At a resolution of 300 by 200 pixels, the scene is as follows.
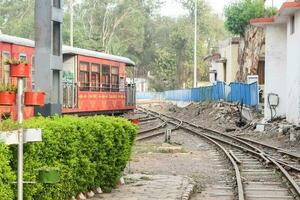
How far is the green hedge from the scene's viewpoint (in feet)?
23.6

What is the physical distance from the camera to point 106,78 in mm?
26359

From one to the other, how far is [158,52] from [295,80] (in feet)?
223

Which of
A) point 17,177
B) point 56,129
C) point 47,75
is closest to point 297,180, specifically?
point 47,75

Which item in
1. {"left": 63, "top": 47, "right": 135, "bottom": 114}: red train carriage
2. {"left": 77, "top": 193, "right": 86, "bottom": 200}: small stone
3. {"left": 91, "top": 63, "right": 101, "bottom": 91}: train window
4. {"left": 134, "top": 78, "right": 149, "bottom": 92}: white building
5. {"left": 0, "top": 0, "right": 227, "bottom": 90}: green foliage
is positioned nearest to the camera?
{"left": 77, "top": 193, "right": 86, "bottom": 200}: small stone

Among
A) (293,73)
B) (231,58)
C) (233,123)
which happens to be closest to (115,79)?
(233,123)

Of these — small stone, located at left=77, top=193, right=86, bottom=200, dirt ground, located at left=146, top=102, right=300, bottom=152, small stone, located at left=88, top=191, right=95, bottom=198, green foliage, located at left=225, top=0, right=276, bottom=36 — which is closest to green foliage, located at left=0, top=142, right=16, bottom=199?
small stone, located at left=77, top=193, right=86, bottom=200

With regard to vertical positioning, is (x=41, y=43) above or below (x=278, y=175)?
above

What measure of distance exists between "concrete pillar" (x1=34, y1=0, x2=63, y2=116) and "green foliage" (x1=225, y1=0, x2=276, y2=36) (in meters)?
35.6

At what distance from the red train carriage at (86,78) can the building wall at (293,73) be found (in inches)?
304

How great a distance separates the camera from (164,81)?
3826 inches

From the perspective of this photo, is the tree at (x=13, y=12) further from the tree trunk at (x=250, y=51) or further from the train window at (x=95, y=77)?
the train window at (x=95, y=77)

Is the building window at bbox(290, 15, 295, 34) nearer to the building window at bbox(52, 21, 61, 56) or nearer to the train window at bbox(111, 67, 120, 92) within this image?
the train window at bbox(111, 67, 120, 92)

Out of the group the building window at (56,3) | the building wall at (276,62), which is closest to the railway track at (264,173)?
the building window at (56,3)

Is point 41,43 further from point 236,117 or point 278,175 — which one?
point 236,117
